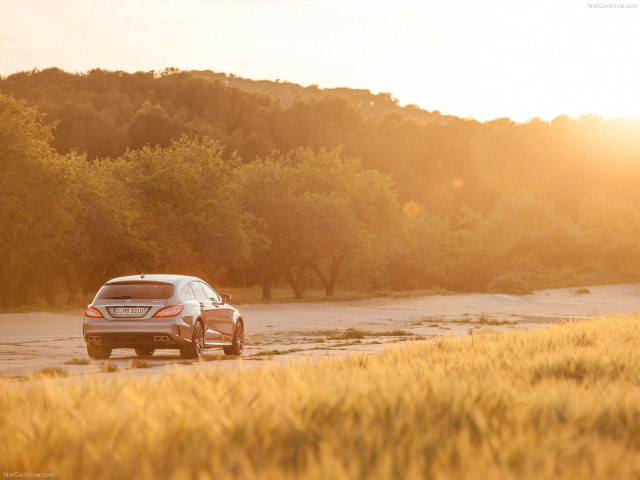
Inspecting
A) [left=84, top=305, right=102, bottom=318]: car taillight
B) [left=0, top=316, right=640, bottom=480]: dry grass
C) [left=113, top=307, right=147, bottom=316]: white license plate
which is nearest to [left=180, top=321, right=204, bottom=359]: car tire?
[left=113, top=307, right=147, bottom=316]: white license plate

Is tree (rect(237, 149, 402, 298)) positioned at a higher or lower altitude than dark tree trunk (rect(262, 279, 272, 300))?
higher

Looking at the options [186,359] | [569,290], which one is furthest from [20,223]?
[569,290]

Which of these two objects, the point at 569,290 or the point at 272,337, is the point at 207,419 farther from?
the point at 569,290

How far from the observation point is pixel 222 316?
67.1 feet

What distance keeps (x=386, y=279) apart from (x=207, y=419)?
74.3 metres

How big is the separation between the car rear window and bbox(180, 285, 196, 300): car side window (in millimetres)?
253

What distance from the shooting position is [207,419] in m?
5.72

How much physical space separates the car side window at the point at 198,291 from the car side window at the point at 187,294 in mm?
209

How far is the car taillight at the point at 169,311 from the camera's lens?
18422 millimetres

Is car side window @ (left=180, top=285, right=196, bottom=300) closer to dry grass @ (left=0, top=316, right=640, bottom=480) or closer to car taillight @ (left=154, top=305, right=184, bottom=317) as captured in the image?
car taillight @ (left=154, top=305, right=184, bottom=317)

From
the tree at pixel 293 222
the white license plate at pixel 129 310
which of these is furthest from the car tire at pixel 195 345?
the tree at pixel 293 222

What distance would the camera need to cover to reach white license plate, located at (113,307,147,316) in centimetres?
1848

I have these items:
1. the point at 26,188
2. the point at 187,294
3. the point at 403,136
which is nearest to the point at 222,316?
the point at 187,294

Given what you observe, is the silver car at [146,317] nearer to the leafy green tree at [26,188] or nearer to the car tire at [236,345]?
the car tire at [236,345]
